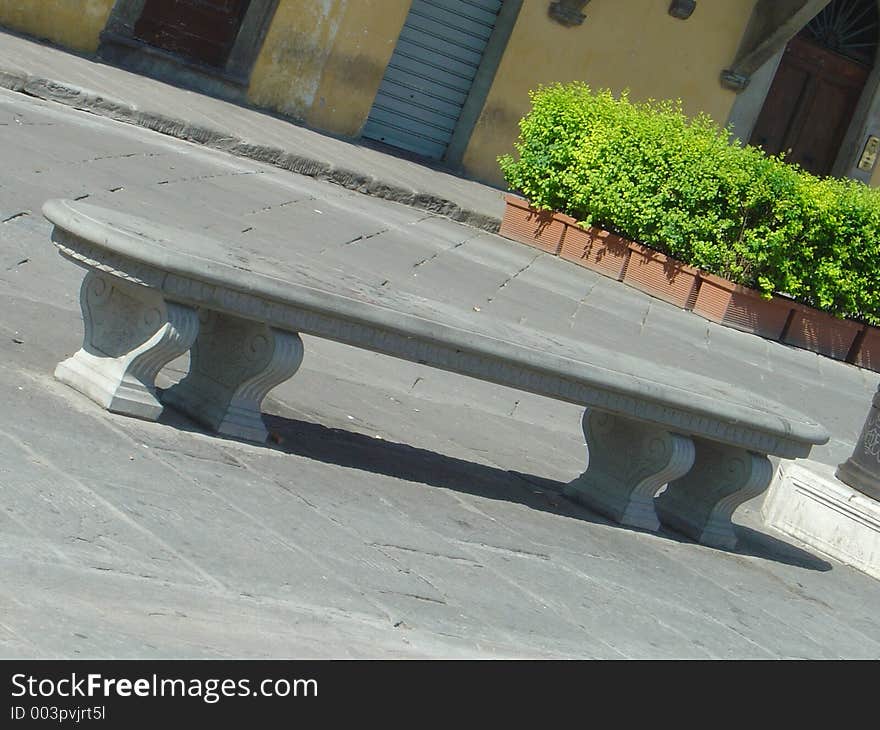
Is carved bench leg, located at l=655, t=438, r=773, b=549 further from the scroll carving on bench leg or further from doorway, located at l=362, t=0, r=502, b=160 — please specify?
doorway, located at l=362, t=0, r=502, b=160

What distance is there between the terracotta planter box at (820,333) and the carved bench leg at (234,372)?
8422 mm

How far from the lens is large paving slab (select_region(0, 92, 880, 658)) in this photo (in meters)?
3.75

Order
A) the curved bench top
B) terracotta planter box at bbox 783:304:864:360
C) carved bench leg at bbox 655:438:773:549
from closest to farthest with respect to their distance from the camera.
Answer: the curved bench top, carved bench leg at bbox 655:438:773:549, terracotta planter box at bbox 783:304:864:360

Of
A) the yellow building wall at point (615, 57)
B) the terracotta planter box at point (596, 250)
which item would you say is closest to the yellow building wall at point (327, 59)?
the yellow building wall at point (615, 57)

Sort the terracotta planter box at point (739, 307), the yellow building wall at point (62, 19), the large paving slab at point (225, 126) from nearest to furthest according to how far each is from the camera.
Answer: the large paving slab at point (225, 126), the terracotta planter box at point (739, 307), the yellow building wall at point (62, 19)

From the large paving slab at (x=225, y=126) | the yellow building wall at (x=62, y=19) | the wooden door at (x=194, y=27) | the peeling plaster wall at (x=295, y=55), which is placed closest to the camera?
the large paving slab at (x=225, y=126)

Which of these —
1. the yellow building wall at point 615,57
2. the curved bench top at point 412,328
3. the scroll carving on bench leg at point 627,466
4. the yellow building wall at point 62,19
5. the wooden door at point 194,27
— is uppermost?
the yellow building wall at point 615,57

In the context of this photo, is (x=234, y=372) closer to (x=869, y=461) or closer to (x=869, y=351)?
(x=869, y=461)

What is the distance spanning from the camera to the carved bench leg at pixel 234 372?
516 cm

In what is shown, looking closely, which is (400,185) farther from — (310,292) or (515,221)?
(310,292)

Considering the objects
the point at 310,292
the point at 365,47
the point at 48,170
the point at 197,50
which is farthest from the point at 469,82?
the point at 310,292

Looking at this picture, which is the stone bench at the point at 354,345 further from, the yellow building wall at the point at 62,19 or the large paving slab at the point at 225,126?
the yellow building wall at the point at 62,19

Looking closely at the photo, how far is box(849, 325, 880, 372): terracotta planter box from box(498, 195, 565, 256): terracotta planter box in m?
2.75

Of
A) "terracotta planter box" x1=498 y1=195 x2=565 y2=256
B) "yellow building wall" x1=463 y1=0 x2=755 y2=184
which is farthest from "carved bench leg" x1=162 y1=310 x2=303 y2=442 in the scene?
"yellow building wall" x1=463 y1=0 x2=755 y2=184
